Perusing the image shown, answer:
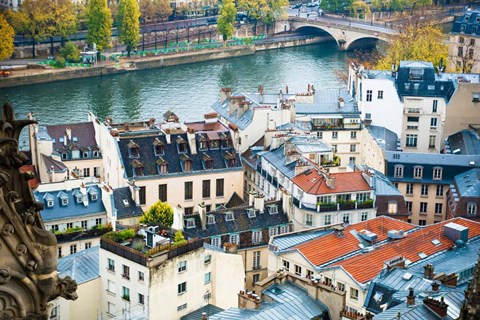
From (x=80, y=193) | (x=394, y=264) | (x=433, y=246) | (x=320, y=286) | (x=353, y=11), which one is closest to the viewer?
(x=320, y=286)

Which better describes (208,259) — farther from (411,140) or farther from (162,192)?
(411,140)

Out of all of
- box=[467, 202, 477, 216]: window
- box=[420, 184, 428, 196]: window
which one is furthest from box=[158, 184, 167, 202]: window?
box=[467, 202, 477, 216]: window

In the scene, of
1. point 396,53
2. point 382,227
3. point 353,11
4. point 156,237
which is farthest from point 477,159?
point 353,11

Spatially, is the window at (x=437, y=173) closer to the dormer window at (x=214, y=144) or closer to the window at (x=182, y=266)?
the dormer window at (x=214, y=144)

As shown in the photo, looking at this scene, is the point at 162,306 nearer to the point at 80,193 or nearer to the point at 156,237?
the point at 156,237

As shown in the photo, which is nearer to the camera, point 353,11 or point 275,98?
point 275,98

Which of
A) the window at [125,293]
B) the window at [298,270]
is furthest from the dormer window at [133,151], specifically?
the window at [125,293]
